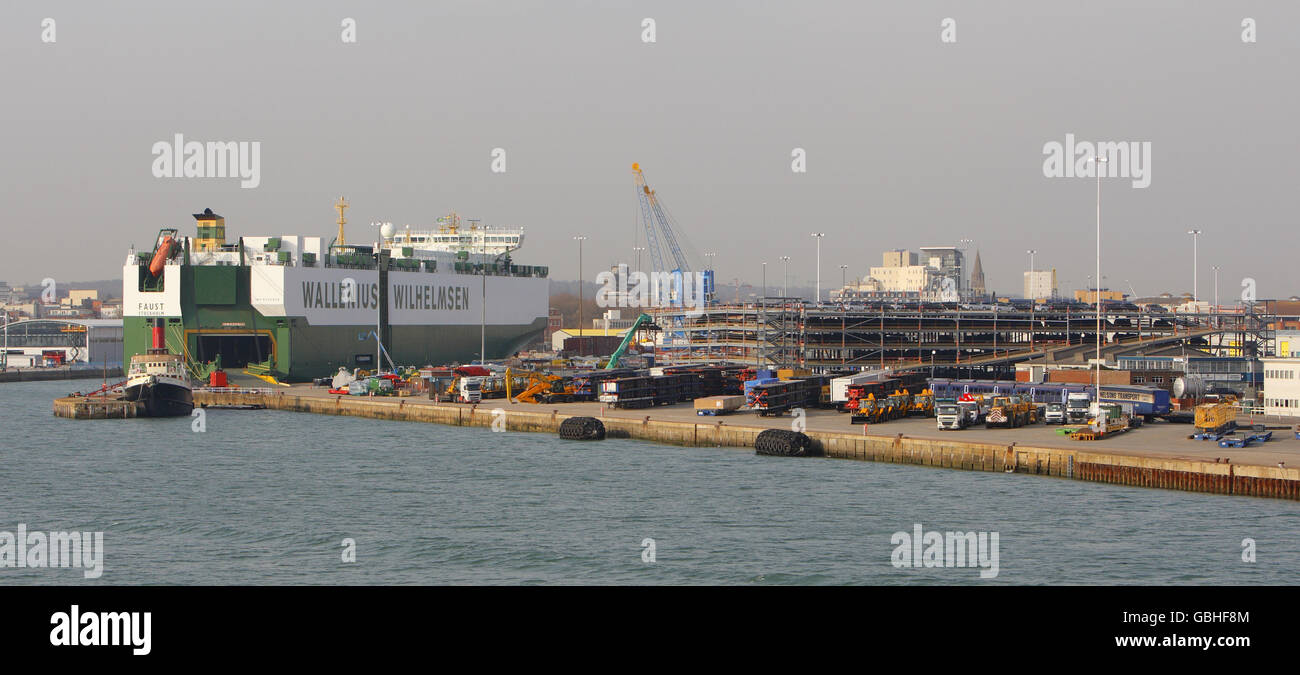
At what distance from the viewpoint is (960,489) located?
131 feet

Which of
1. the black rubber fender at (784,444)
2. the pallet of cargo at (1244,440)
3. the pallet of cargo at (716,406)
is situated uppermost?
the pallet of cargo at (716,406)

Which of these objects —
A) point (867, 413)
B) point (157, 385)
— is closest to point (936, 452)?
point (867, 413)

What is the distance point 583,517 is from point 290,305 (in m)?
55.2

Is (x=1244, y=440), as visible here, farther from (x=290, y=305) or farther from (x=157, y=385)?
(x=290, y=305)

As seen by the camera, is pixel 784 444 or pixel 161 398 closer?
pixel 784 444

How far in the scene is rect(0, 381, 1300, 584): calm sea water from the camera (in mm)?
27766

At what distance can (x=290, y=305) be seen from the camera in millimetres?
83688

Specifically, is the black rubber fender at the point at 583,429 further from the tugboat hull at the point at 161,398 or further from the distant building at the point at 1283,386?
the distant building at the point at 1283,386

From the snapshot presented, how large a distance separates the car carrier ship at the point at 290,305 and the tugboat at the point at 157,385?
998 centimetres

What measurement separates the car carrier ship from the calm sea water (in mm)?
28615

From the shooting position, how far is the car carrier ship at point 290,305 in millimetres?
81500

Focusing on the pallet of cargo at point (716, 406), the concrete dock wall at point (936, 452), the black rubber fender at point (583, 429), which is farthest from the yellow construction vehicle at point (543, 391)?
the black rubber fender at point (583, 429)
